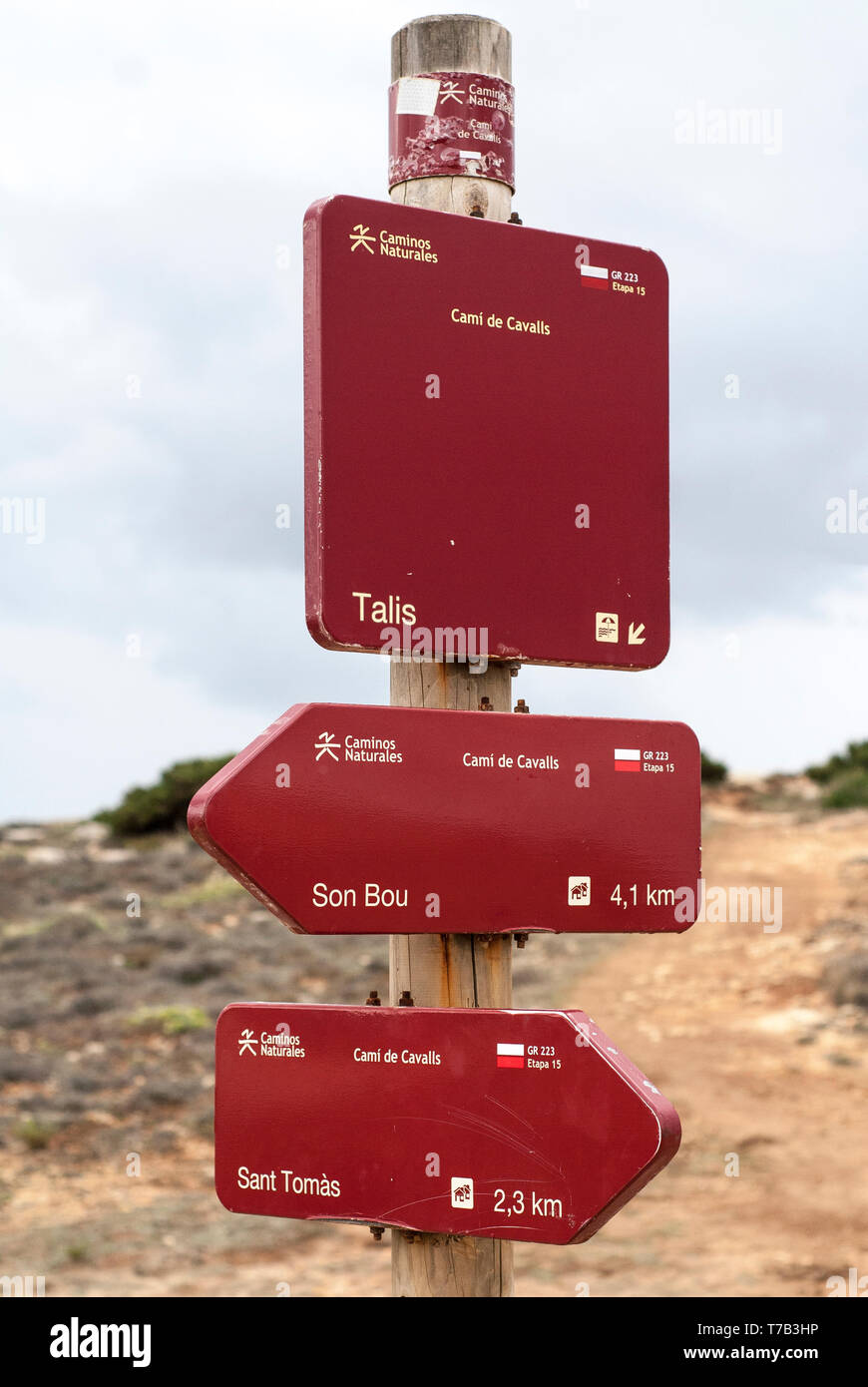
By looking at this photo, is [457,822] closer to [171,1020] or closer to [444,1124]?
[444,1124]

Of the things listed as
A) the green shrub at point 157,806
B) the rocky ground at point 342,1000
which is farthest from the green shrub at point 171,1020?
the green shrub at point 157,806

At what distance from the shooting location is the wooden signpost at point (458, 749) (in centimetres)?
309

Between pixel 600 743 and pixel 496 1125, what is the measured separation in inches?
36.1

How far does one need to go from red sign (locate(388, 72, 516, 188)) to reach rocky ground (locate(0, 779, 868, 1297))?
250 inches

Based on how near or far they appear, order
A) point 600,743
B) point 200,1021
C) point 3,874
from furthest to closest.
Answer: point 3,874 → point 200,1021 → point 600,743

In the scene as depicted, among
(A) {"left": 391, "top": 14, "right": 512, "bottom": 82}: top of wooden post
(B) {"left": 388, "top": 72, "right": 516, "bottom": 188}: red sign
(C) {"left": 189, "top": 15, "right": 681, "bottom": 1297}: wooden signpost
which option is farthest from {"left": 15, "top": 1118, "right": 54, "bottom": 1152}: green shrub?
(A) {"left": 391, "top": 14, "right": 512, "bottom": 82}: top of wooden post

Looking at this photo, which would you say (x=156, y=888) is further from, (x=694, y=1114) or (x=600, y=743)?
(x=600, y=743)

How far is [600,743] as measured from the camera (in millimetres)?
3377

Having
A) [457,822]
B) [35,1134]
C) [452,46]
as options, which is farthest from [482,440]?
[35,1134]

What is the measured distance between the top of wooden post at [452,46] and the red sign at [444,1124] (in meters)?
2.30

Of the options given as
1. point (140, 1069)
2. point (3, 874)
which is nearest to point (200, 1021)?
point (140, 1069)

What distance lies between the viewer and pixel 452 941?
3305 millimetres

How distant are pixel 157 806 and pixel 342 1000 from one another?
9714 mm

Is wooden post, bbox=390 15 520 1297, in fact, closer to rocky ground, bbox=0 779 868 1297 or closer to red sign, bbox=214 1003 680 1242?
red sign, bbox=214 1003 680 1242
